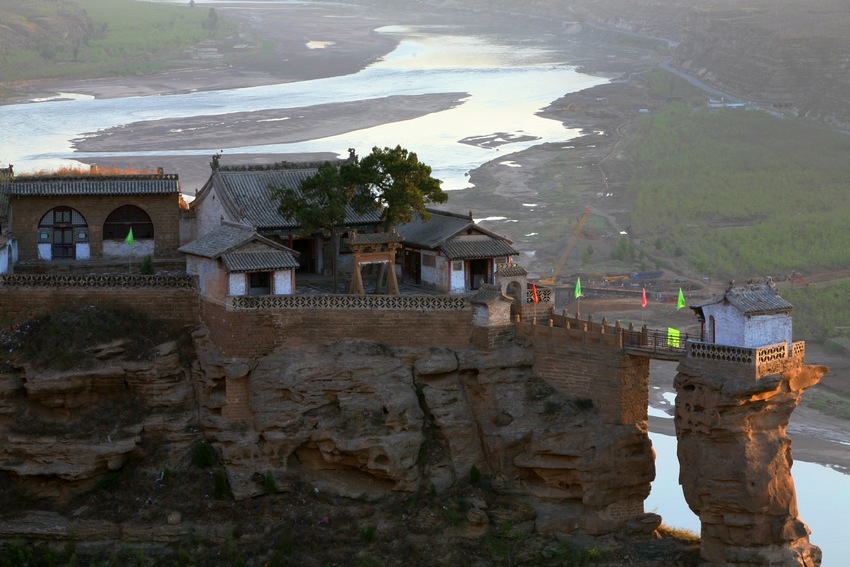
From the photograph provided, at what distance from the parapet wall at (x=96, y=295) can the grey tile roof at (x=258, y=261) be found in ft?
8.13

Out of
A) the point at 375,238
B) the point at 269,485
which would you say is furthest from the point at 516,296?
the point at 269,485

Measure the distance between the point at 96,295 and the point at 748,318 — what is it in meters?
20.3

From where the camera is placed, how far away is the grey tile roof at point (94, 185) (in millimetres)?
58281

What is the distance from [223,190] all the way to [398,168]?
19.9 ft

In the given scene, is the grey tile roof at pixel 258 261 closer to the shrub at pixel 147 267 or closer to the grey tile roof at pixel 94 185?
the shrub at pixel 147 267

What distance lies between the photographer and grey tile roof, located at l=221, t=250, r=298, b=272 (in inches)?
2101

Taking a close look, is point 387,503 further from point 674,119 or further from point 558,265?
point 674,119

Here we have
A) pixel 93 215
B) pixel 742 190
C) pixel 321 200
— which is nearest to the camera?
pixel 321 200

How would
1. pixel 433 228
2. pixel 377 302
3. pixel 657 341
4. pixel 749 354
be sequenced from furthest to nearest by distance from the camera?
pixel 433 228
pixel 377 302
pixel 657 341
pixel 749 354

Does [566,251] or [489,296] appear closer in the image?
[489,296]

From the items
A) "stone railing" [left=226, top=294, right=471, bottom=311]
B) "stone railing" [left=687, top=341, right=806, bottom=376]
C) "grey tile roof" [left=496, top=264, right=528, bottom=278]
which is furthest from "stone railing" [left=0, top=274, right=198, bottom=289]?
"stone railing" [left=687, top=341, right=806, bottom=376]

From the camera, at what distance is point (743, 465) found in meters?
48.5

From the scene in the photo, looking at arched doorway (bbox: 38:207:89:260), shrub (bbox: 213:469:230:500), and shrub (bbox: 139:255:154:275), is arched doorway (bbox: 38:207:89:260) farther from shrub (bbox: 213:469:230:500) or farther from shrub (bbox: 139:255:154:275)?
shrub (bbox: 213:469:230:500)

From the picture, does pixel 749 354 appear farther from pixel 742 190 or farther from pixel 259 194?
pixel 742 190
